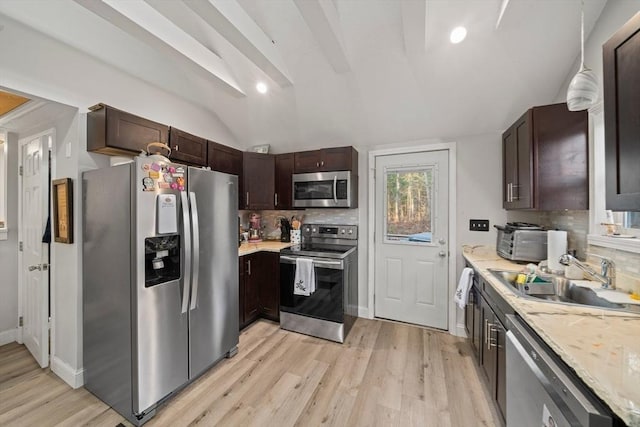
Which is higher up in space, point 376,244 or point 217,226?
point 217,226

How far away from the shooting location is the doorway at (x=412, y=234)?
2.81 m

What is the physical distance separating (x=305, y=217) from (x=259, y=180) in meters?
0.82

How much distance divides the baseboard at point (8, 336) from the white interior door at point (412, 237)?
3.96 metres

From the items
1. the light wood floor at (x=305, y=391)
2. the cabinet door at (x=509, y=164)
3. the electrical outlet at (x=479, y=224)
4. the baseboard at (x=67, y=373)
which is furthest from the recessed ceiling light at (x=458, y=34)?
the baseboard at (x=67, y=373)

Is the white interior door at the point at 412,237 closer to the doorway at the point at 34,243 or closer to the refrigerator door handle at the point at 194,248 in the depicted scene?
the refrigerator door handle at the point at 194,248

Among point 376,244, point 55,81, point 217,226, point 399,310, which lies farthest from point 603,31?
point 55,81

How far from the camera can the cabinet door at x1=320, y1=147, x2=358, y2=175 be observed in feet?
9.57

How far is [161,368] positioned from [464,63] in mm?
3405

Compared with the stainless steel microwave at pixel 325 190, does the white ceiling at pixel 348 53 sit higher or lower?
higher

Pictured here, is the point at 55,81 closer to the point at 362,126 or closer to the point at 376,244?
the point at 362,126

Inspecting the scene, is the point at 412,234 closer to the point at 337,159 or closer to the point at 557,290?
the point at 337,159

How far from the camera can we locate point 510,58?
2.04 meters

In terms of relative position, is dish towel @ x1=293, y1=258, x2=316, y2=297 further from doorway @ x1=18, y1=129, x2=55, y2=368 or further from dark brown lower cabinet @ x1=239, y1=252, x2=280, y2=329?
doorway @ x1=18, y1=129, x2=55, y2=368

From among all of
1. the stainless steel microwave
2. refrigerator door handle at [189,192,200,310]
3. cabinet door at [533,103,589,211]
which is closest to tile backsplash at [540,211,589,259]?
cabinet door at [533,103,589,211]
